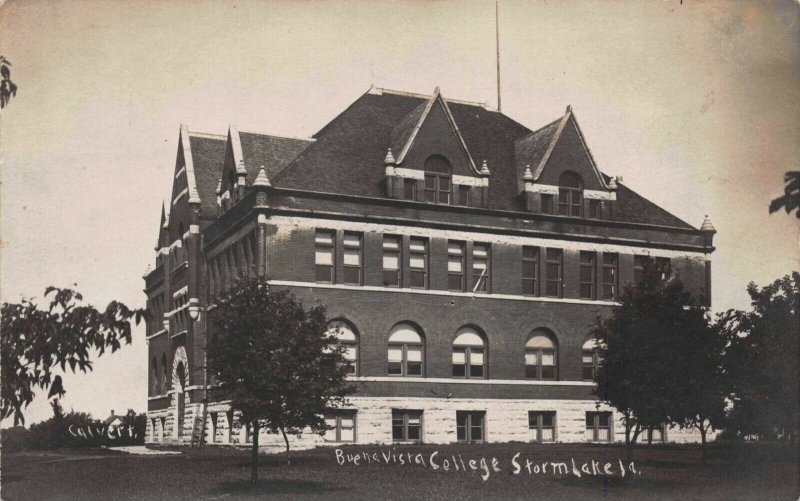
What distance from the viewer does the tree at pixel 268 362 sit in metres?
22.1

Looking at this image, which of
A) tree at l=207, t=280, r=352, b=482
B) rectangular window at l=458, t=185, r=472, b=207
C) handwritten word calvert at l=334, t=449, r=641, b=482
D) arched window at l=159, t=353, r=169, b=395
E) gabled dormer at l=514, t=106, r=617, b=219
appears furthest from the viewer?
arched window at l=159, t=353, r=169, b=395

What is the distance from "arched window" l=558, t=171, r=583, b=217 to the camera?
40.7 metres

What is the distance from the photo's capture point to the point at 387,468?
25922 millimetres

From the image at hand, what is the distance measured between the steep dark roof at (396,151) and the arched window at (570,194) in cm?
153

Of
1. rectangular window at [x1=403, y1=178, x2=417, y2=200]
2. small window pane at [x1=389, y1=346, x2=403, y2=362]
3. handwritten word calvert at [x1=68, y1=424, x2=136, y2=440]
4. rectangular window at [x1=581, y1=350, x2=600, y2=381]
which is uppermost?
rectangular window at [x1=403, y1=178, x2=417, y2=200]

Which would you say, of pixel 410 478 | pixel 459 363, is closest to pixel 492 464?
pixel 410 478

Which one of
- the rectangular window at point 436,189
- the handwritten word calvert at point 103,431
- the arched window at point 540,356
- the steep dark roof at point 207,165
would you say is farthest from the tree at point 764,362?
the handwritten word calvert at point 103,431

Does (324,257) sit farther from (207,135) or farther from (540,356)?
(207,135)

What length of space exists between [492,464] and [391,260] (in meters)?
12.7

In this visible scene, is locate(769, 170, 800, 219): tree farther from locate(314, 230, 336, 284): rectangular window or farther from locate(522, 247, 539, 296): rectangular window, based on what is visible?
locate(522, 247, 539, 296): rectangular window

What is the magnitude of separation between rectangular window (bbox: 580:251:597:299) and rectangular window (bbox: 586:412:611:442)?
16.5 ft

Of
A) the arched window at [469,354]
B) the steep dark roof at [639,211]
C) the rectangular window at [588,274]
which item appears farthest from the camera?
the steep dark roof at [639,211]

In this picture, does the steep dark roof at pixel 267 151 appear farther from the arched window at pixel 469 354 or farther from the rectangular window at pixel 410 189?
the arched window at pixel 469 354

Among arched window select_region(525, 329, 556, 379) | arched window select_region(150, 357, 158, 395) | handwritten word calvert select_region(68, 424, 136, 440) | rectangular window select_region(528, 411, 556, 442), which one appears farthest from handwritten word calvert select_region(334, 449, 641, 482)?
arched window select_region(150, 357, 158, 395)
